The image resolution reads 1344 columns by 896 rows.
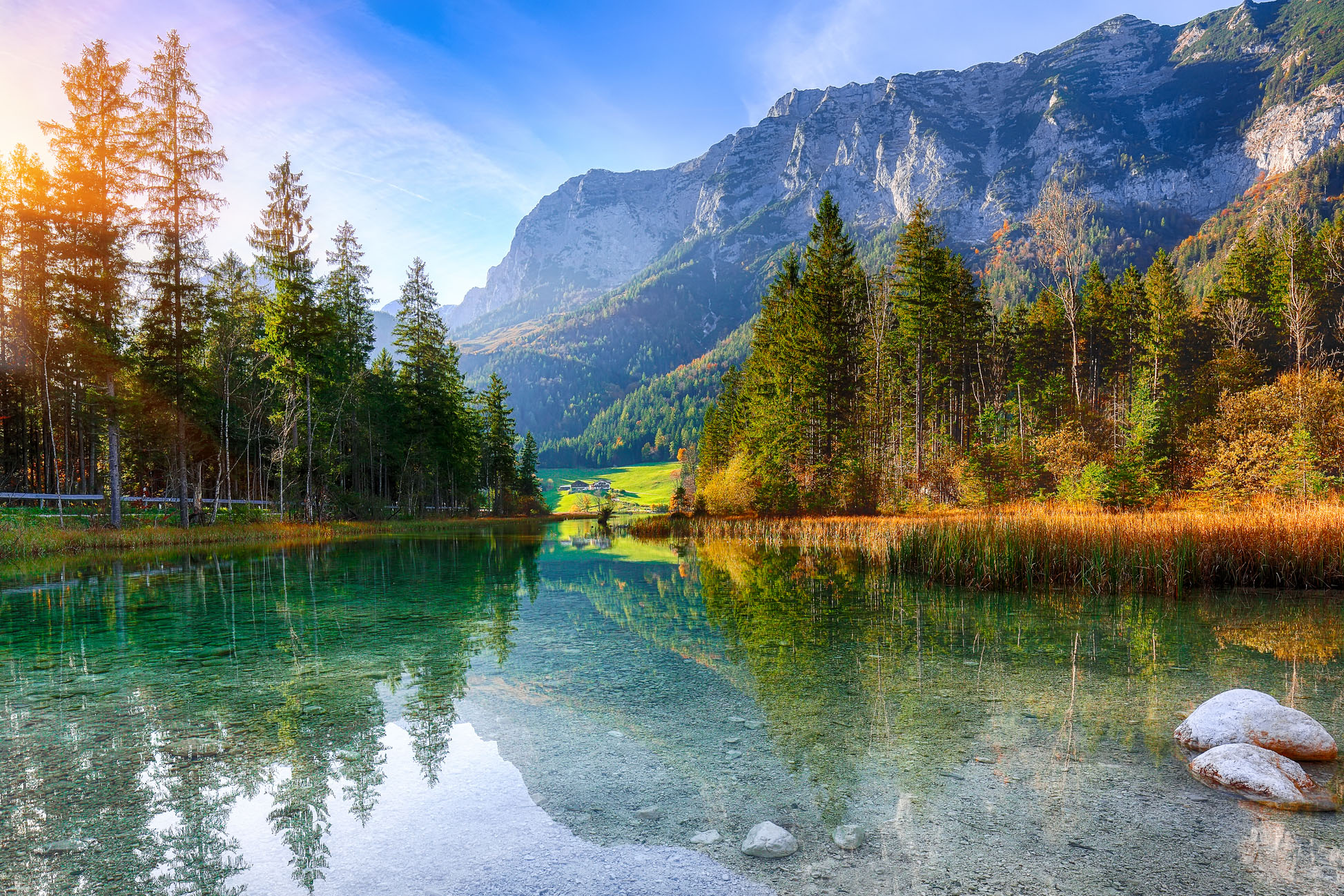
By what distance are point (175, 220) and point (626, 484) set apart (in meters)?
124

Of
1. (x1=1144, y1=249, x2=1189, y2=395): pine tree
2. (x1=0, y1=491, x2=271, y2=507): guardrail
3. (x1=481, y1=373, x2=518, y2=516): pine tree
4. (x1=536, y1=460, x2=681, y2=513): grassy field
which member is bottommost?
(x1=536, y1=460, x2=681, y2=513): grassy field

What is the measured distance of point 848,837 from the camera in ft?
9.86

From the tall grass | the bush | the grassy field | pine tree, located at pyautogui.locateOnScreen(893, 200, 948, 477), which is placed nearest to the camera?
the tall grass

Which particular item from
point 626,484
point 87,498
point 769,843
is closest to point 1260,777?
point 769,843

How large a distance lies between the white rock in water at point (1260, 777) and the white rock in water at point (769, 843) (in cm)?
262

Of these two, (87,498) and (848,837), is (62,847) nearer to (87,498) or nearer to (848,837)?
(848,837)

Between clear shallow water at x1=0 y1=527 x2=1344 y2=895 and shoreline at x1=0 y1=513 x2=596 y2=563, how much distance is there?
9630 millimetres

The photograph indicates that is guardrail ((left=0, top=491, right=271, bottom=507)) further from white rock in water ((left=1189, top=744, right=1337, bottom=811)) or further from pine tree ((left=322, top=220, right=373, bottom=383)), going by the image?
white rock in water ((left=1189, top=744, right=1337, bottom=811))

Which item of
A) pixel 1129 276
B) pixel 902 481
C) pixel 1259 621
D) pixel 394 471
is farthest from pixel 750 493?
pixel 1129 276

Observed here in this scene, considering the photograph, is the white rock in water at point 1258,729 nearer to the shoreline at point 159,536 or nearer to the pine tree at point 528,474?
the shoreline at point 159,536

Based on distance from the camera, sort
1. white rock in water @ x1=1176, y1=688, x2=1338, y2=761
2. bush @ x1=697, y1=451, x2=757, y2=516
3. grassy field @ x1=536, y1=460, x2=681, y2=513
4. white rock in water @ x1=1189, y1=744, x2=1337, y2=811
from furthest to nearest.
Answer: grassy field @ x1=536, y1=460, x2=681, y2=513
bush @ x1=697, y1=451, x2=757, y2=516
white rock in water @ x1=1176, y1=688, x2=1338, y2=761
white rock in water @ x1=1189, y1=744, x2=1337, y2=811

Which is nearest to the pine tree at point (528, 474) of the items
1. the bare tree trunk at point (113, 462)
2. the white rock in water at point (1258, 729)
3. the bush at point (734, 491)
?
the bush at point (734, 491)

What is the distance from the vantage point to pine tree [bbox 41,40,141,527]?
2008 centimetres

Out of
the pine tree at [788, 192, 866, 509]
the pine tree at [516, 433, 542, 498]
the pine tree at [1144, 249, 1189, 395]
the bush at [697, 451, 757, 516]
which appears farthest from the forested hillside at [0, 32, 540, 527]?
the pine tree at [1144, 249, 1189, 395]
